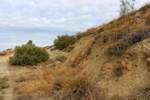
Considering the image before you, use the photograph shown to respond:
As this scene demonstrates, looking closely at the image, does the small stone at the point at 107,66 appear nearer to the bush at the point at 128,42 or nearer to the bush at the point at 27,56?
the bush at the point at 128,42

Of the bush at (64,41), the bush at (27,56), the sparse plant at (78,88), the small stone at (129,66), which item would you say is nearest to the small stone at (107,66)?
the small stone at (129,66)

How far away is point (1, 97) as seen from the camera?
16.5ft

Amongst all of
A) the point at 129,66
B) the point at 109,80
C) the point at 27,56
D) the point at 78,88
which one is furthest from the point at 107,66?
the point at 27,56

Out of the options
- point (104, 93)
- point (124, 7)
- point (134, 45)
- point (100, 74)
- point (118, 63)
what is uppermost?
point (124, 7)

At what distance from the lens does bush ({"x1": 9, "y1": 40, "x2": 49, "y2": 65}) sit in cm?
1140

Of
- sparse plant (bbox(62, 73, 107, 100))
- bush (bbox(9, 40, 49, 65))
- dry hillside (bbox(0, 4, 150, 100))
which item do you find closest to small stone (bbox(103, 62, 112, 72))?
dry hillside (bbox(0, 4, 150, 100))

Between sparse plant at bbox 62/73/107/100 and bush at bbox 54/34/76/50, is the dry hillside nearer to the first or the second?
sparse plant at bbox 62/73/107/100

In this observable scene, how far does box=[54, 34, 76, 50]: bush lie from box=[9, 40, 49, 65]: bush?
91.1 inches

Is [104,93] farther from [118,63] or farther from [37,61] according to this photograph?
[37,61]

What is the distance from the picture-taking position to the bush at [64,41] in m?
13.9

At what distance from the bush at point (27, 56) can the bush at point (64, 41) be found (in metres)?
2.32

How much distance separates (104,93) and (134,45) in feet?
7.21

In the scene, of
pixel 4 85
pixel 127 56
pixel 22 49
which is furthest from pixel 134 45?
pixel 22 49

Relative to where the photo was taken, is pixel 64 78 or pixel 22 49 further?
pixel 22 49
